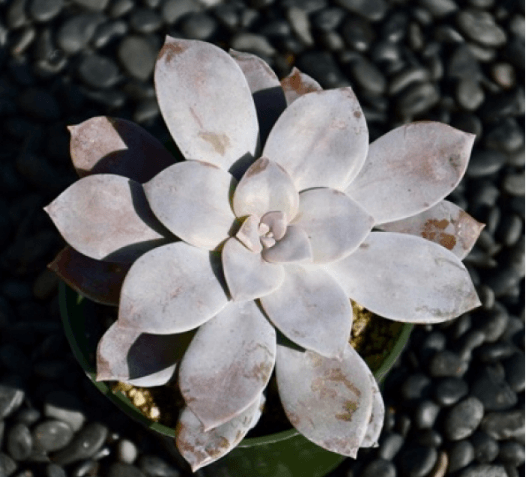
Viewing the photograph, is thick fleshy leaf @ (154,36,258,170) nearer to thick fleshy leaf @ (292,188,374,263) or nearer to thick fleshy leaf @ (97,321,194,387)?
thick fleshy leaf @ (292,188,374,263)

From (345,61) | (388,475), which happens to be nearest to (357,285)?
(388,475)

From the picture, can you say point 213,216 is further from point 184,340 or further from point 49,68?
point 49,68

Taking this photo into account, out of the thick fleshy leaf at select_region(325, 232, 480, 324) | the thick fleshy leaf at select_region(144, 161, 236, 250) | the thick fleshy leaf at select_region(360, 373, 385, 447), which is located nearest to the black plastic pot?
the thick fleshy leaf at select_region(360, 373, 385, 447)

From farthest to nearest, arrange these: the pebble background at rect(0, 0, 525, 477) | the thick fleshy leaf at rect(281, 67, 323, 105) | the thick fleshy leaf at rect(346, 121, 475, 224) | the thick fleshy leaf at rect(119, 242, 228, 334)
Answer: the pebble background at rect(0, 0, 525, 477), the thick fleshy leaf at rect(281, 67, 323, 105), the thick fleshy leaf at rect(346, 121, 475, 224), the thick fleshy leaf at rect(119, 242, 228, 334)

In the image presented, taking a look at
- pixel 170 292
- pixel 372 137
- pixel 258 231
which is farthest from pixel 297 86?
pixel 372 137

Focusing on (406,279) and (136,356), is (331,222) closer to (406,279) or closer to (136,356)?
(406,279)
